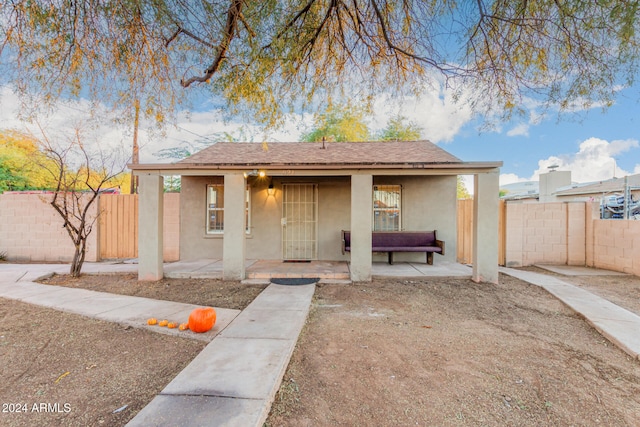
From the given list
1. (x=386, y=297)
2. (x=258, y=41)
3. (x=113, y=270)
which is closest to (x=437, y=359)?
(x=386, y=297)

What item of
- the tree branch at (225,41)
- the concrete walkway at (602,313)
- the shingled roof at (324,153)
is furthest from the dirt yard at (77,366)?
the concrete walkway at (602,313)

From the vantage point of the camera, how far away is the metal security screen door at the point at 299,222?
8.32 m

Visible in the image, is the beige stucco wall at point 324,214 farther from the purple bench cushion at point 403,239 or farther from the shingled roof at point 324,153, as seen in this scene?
the shingled roof at point 324,153

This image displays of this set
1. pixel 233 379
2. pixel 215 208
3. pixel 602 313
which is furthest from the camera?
pixel 215 208

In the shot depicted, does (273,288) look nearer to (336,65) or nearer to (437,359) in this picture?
(437,359)

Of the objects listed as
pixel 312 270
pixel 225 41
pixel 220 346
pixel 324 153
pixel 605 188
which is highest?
pixel 225 41

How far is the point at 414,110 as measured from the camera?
4.64 metres

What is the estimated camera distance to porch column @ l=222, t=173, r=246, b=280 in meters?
6.15

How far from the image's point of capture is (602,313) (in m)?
4.29

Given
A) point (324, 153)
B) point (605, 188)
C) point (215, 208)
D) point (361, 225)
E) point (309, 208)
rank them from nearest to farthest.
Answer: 1. point (361, 225)
2. point (309, 208)
3. point (215, 208)
4. point (324, 153)
5. point (605, 188)

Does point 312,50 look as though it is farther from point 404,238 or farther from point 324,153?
point 404,238

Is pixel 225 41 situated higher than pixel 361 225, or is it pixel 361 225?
pixel 225 41

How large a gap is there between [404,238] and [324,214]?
2371 mm

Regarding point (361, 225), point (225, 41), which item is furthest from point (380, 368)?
point (225, 41)
